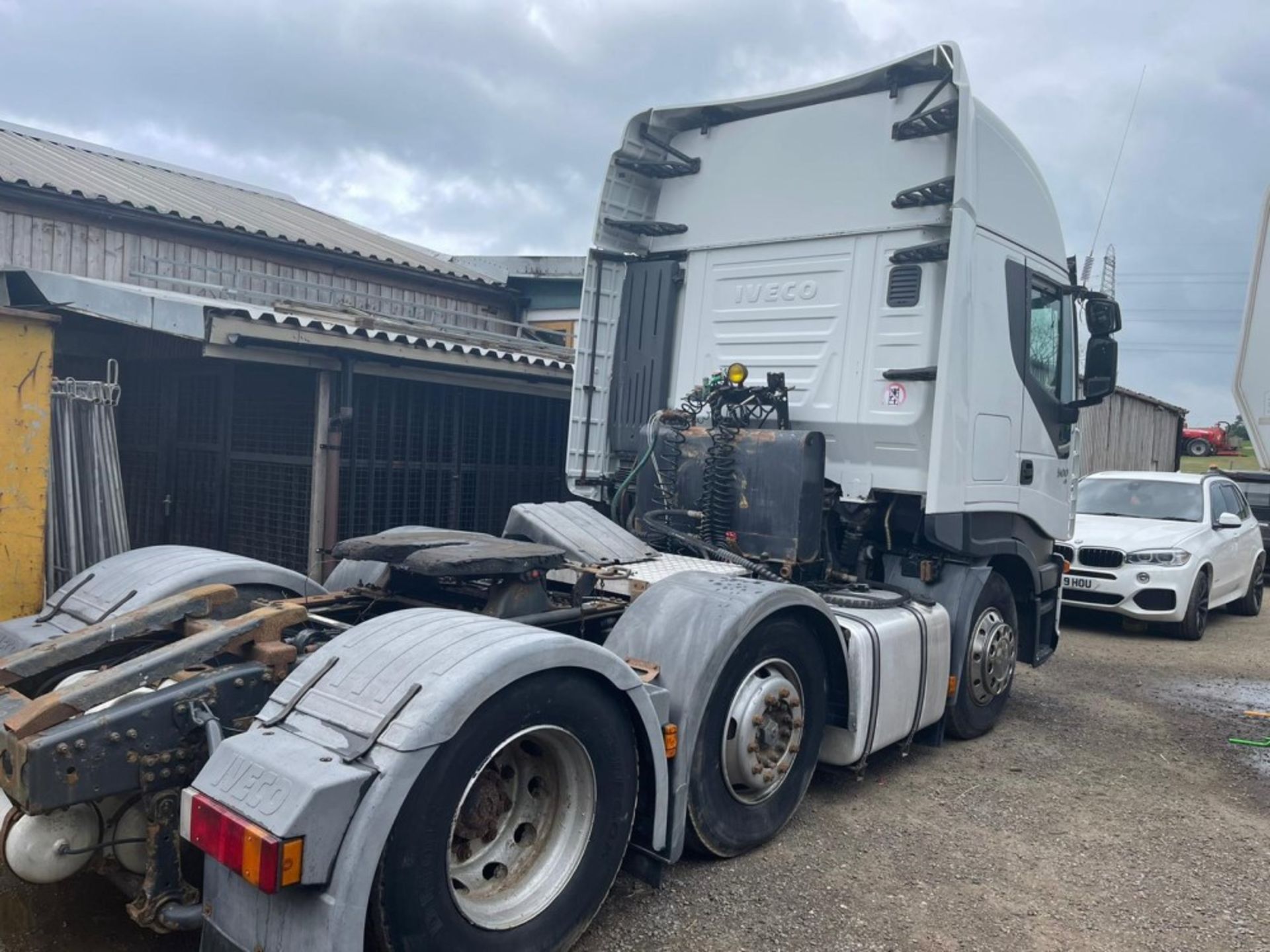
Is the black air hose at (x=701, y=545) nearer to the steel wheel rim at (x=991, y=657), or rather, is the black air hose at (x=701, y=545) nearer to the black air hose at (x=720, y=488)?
the black air hose at (x=720, y=488)

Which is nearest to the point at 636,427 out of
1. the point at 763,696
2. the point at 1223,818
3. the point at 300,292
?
the point at 763,696

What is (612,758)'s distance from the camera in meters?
3.17

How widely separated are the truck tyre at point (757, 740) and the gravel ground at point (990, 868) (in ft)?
0.45

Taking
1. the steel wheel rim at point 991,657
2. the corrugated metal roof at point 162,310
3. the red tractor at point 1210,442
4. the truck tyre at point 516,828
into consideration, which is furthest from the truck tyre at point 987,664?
the red tractor at point 1210,442

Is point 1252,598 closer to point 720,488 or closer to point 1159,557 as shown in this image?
point 1159,557

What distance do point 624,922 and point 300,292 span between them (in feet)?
30.0

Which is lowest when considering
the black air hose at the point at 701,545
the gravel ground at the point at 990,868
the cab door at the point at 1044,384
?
the gravel ground at the point at 990,868

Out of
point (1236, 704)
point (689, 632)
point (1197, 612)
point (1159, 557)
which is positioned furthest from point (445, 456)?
point (1197, 612)

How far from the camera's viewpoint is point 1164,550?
9.48 metres

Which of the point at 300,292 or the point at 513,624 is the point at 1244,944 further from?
the point at 300,292

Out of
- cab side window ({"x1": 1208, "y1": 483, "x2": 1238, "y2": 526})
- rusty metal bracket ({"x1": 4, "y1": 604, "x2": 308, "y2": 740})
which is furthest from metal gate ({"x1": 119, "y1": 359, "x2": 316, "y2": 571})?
cab side window ({"x1": 1208, "y1": 483, "x2": 1238, "y2": 526})

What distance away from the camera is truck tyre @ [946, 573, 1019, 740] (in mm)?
5504

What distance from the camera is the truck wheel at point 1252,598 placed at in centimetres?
1138

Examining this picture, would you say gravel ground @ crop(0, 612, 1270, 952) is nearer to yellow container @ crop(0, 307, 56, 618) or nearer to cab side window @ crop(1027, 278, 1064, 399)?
cab side window @ crop(1027, 278, 1064, 399)
